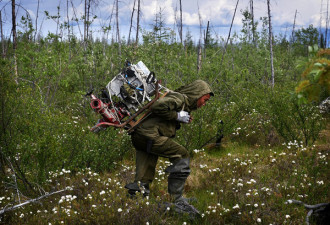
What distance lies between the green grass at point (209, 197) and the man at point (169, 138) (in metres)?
0.36

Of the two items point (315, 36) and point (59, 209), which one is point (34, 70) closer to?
point (59, 209)

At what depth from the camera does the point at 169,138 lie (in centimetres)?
Answer: 487

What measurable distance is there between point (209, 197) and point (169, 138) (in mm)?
1550

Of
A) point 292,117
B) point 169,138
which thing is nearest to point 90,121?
point 169,138

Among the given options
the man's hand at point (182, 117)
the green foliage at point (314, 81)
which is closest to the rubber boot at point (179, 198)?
the man's hand at point (182, 117)

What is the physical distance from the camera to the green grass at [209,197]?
430 cm

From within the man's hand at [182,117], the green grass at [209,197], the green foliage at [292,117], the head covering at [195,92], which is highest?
the head covering at [195,92]

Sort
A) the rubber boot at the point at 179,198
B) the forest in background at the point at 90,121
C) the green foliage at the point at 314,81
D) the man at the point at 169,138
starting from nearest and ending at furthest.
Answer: the green foliage at the point at 314,81 < the man at the point at 169,138 < the rubber boot at the point at 179,198 < the forest in background at the point at 90,121

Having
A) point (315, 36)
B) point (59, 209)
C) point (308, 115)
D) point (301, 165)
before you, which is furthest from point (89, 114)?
point (315, 36)

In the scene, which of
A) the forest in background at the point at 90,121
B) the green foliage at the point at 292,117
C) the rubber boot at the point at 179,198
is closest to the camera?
the rubber boot at the point at 179,198

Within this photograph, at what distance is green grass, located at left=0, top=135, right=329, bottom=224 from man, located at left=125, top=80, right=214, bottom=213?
0.36m

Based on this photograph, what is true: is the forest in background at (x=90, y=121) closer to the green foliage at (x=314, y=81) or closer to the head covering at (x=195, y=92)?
the green foliage at (x=314, y=81)

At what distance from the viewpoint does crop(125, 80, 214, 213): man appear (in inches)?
184

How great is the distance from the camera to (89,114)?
296 inches
